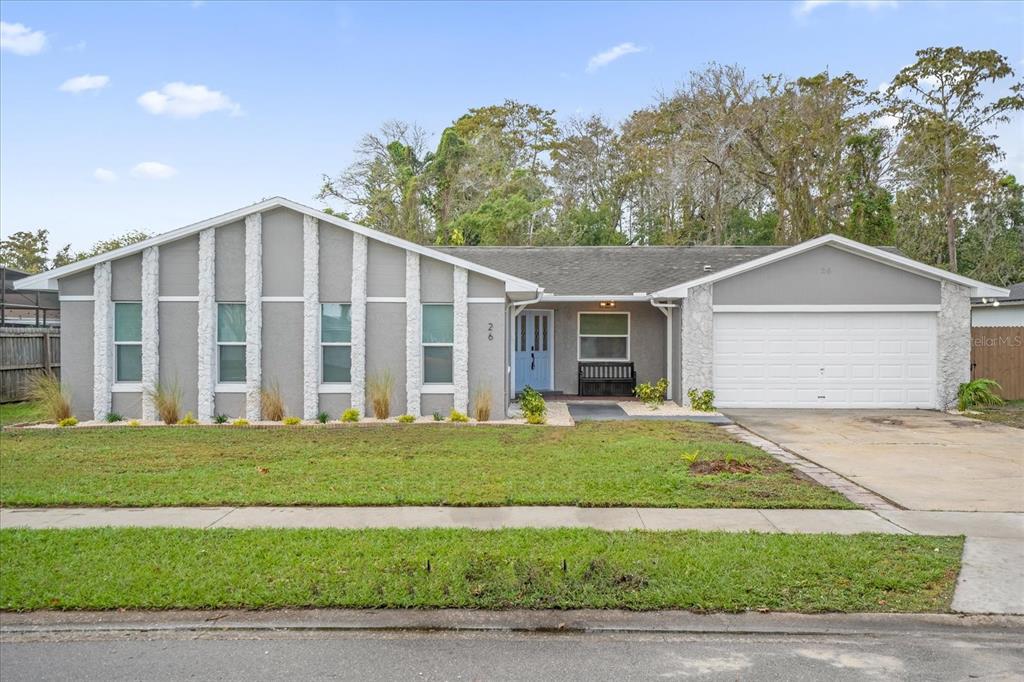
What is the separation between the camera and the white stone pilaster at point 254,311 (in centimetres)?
1337

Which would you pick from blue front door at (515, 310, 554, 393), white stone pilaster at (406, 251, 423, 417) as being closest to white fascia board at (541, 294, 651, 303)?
blue front door at (515, 310, 554, 393)

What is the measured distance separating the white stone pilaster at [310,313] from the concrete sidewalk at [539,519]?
6.52m

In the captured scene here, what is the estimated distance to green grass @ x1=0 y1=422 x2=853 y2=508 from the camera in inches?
288

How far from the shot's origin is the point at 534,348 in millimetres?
A: 18453

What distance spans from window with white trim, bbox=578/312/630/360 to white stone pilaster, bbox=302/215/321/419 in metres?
7.34

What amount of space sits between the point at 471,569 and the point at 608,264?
14815mm

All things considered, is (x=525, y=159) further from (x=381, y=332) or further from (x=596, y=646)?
(x=596, y=646)

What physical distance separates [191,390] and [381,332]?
3.73m

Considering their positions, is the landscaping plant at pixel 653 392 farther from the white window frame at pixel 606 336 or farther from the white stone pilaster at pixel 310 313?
the white stone pilaster at pixel 310 313

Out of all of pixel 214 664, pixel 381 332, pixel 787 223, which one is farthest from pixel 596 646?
pixel 787 223

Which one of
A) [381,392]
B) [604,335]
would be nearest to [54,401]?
[381,392]

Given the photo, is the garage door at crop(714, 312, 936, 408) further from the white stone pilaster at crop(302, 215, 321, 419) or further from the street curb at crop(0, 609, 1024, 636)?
the street curb at crop(0, 609, 1024, 636)

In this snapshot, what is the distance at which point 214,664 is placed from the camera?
4.00m

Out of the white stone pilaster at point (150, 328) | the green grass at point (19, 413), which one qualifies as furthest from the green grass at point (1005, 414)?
the green grass at point (19, 413)
